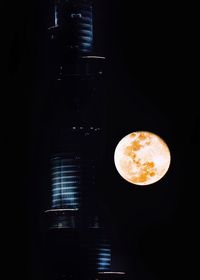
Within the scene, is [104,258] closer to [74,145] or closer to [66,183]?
[66,183]

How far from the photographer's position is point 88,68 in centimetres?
2670

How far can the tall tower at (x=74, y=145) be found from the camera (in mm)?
24250

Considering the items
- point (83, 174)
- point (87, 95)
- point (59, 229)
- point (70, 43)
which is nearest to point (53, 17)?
point (70, 43)

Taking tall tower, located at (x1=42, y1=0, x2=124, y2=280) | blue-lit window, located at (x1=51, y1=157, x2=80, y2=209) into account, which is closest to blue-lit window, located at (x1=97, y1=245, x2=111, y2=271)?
tall tower, located at (x1=42, y1=0, x2=124, y2=280)

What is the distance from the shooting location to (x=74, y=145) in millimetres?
24750

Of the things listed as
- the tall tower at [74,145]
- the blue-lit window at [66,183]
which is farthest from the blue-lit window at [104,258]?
the blue-lit window at [66,183]

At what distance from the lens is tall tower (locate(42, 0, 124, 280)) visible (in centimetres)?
2425

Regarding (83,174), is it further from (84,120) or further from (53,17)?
(53,17)

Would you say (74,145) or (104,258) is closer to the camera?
(74,145)

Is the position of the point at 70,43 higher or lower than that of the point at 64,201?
higher

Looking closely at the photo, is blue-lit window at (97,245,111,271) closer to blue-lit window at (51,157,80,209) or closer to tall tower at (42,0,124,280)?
tall tower at (42,0,124,280)

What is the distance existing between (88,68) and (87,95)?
2.34 metres

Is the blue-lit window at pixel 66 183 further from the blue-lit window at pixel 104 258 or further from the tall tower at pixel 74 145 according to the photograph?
the blue-lit window at pixel 104 258

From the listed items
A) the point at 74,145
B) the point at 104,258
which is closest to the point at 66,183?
the point at 74,145
